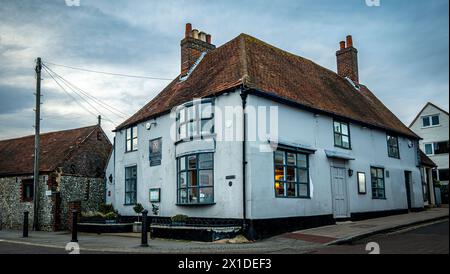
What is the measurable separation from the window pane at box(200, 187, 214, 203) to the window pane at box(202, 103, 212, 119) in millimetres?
2921

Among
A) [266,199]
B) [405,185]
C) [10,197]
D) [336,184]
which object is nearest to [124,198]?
[10,197]

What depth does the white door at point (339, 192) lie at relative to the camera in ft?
58.1

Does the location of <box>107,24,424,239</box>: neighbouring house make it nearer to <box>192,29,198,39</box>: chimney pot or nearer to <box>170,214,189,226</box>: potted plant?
<box>192,29,198,39</box>: chimney pot

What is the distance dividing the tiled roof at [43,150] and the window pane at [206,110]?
1108 centimetres

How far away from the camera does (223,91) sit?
15.4m

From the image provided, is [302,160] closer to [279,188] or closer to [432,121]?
[279,188]

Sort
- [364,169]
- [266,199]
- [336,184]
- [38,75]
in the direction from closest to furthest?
[266,199]
[336,184]
[364,169]
[38,75]

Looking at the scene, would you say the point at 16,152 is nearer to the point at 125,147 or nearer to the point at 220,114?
the point at 125,147

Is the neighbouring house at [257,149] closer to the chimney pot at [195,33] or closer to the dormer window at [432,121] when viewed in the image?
the chimney pot at [195,33]

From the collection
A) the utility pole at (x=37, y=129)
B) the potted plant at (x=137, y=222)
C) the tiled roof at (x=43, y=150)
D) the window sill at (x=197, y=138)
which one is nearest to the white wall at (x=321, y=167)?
the window sill at (x=197, y=138)

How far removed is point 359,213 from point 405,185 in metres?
6.03

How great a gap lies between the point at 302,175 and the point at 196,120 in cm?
498
